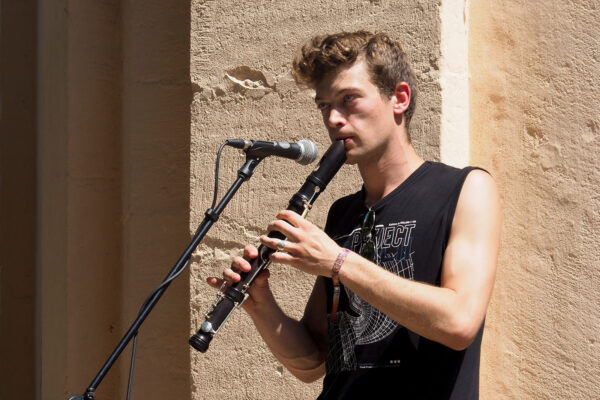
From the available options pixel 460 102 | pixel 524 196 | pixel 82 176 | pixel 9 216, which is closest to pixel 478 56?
pixel 460 102

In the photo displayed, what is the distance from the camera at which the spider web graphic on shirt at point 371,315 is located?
7.03ft

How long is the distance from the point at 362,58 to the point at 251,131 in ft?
3.51

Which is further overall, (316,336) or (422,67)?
(422,67)

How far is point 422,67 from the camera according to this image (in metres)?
2.88

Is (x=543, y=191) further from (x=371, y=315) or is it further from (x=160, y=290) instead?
(x=160, y=290)

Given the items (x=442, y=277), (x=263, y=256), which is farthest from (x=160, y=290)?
(x=442, y=277)

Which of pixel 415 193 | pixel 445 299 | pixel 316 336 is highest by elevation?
pixel 415 193

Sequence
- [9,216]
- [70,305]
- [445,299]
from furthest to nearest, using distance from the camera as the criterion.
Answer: [9,216]
[70,305]
[445,299]

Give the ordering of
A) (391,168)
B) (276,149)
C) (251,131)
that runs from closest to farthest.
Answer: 1. (276,149)
2. (391,168)
3. (251,131)

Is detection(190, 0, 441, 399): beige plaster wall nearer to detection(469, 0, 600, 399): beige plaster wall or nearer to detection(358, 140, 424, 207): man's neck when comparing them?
detection(469, 0, 600, 399): beige plaster wall

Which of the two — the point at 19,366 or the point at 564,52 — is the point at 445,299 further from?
the point at 19,366

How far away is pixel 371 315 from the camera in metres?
2.20

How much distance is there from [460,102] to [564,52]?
37 centimetres

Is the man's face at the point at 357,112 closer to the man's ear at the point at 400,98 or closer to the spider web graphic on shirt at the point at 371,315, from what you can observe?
the man's ear at the point at 400,98
